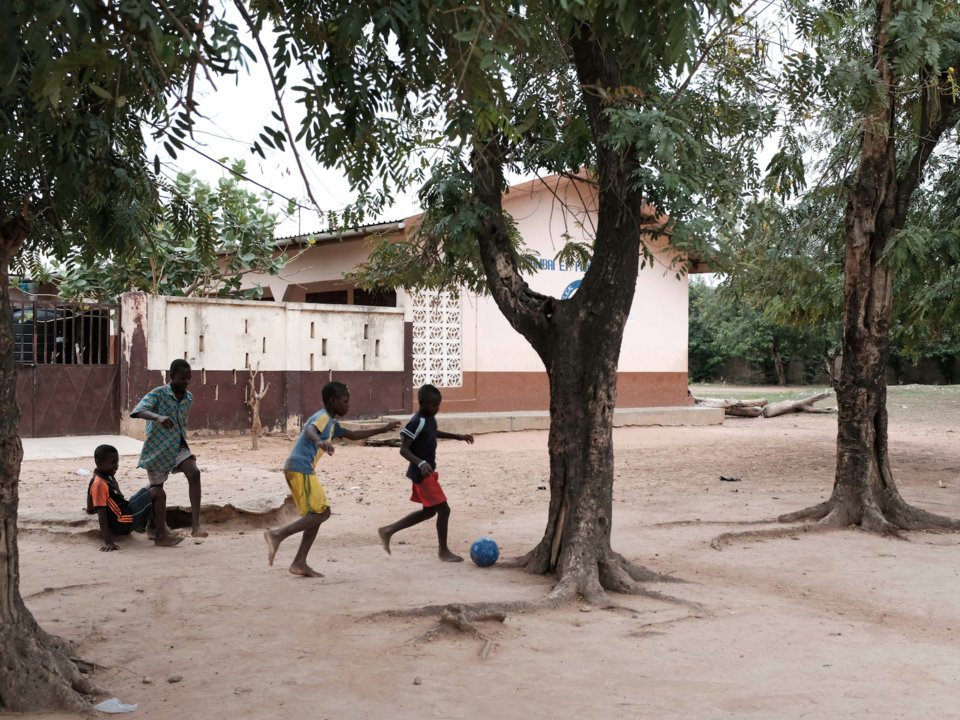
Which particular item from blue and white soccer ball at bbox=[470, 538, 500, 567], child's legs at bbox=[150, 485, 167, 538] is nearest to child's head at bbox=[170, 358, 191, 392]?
child's legs at bbox=[150, 485, 167, 538]

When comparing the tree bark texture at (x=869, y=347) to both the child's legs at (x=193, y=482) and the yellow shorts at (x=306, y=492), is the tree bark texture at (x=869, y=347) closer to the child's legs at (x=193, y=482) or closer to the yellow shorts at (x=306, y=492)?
the yellow shorts at (x=306, y=492)

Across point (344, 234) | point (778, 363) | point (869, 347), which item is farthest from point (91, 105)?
point (778, 363)

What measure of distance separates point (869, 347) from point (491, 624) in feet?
17.9

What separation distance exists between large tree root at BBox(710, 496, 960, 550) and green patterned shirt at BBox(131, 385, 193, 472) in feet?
16.5

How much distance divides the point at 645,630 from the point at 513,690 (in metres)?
1.31

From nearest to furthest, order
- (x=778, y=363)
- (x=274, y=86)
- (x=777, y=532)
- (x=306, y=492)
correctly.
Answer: (x=274, y=86)
(x=306, y=492)
(x=777, y=532)
(x=778, y=363)

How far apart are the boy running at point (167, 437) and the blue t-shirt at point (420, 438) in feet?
6.26

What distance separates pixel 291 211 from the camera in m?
4.58

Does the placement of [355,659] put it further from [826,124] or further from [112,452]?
[826,124]

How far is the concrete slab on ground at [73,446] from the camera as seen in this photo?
12.4 m

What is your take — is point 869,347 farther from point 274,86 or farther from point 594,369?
point 274,86

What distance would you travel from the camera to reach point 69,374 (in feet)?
47.4

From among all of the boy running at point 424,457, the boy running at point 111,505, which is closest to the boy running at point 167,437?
the boy running at point 111,505

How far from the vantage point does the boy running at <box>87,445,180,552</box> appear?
24.6 feet
